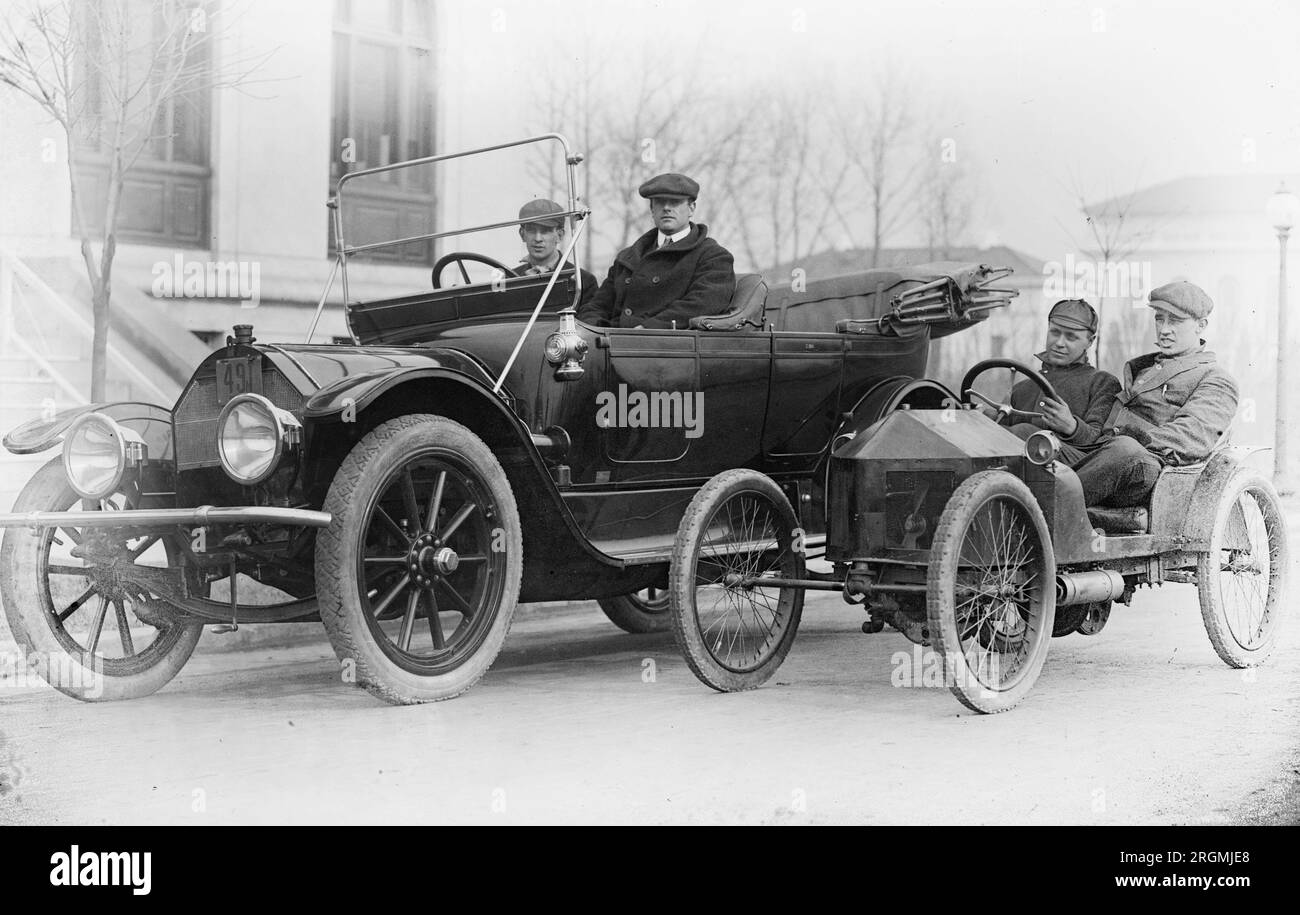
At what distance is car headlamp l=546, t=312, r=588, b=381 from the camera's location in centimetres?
574

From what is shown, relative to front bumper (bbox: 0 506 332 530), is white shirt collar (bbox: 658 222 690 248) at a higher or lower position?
higher

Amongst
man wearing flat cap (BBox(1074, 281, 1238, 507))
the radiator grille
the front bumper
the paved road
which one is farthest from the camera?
man wearing flat cap (BBox(1074, 281, 1238, 507))

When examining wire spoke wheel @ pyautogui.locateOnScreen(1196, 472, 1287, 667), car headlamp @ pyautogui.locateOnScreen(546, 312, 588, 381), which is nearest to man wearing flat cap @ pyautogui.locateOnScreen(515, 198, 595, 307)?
car headlamp @ pyautogui.locateOnScreen(546, 312, 588, 381)

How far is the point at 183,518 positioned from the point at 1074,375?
4.01 metres

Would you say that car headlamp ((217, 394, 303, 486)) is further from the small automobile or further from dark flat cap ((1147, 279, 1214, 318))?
dark flat cap ((1147, 279, 1214, 318))

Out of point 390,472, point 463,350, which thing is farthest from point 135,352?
point 390,472

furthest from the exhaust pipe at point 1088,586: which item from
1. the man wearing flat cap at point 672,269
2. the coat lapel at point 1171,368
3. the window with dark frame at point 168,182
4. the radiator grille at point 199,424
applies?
the window with dark frame at point 168,182

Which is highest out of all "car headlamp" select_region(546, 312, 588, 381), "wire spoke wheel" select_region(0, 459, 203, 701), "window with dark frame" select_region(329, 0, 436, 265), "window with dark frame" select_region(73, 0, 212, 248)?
"window with dark frame" select_region(329, 0, 436, 265)

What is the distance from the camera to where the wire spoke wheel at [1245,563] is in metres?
6.16

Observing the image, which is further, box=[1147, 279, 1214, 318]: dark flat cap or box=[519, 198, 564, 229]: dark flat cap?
box=[1147, 279, 1214, 318]: dark flat cap

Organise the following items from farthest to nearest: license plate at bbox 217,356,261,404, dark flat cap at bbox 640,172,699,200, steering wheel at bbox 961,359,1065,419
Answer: dark flat cap at bbox 640,172,699,200, steering wheel at bbox 961,359,1065,419, license plate at bbox 217,356,261,404

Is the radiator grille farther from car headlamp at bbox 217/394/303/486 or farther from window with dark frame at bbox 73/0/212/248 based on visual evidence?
window with dark frame at bbox 73/0/212/248

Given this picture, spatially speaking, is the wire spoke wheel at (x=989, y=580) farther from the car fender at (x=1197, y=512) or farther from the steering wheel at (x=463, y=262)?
the steering wheel at (x=463, y=262)

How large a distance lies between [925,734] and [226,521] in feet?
8.15
